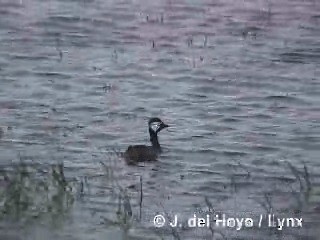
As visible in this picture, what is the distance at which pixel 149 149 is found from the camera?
6.63 metres

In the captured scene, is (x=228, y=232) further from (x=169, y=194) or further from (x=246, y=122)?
(x=246, y=122)

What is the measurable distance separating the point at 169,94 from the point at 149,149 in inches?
16.6

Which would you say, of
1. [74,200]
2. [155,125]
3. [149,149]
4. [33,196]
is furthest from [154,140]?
[33,196]

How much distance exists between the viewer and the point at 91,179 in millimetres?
6129

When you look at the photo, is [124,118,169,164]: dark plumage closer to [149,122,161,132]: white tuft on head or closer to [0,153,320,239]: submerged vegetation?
[149,122,161,132]: white tuft on head

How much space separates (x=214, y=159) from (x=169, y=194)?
0.41 metres

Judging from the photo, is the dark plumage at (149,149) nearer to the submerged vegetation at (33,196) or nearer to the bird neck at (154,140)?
the bird neck at (154,140)

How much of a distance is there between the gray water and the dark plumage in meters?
0.06

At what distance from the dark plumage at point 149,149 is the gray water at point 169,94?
6 centimetres

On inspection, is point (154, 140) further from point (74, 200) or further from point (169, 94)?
point (74, 200)

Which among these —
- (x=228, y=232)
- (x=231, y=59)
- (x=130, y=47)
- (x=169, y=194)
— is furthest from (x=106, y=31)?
(x=228, y=232)

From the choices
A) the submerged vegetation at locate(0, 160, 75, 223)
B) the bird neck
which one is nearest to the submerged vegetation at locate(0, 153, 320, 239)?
the submerged vegetation at locate(0, 160, 75, 223)

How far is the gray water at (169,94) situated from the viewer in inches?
237

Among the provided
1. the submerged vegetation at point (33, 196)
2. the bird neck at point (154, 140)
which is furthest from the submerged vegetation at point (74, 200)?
the bird neck at point (154, 140)
